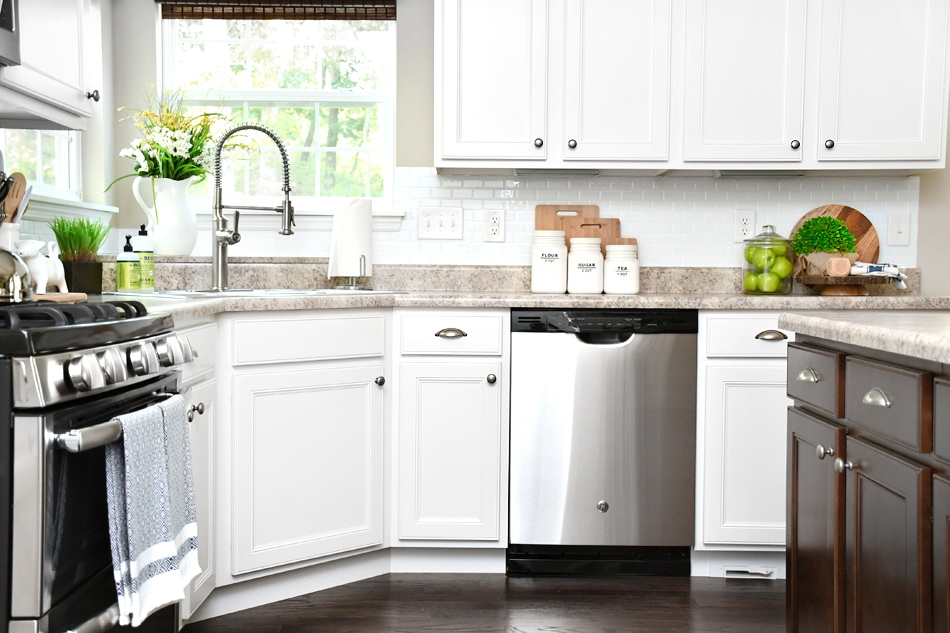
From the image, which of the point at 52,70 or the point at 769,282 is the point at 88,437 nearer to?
the point at 52,70

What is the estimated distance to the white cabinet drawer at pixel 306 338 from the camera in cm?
245

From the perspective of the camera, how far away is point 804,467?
1.79 meters

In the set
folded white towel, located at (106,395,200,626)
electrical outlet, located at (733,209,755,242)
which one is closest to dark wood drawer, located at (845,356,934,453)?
folded white towel, located at (106,395,200,626)

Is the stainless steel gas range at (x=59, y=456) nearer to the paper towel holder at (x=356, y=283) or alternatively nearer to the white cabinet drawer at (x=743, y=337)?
the paper towel holder at (x=356, y=283)

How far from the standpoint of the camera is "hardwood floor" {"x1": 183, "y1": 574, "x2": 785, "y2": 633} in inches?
94.8

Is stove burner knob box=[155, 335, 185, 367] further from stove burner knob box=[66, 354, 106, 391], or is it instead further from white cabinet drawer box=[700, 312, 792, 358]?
white cabinet drawer box=[700, 312, 792, 358]

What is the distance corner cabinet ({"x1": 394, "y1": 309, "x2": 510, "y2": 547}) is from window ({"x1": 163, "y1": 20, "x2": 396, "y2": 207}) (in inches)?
36.0

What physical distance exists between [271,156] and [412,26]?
2.51 ft

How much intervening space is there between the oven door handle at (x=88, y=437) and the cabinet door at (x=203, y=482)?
0.70m

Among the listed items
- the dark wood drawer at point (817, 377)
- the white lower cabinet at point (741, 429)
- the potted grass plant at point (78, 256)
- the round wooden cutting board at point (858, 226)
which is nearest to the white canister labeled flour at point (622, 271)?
the white lower cabinet at point (741, 429)

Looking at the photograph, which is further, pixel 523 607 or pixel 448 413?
pixel 448 413

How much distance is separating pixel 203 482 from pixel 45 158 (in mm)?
1430

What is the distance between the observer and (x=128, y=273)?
282 centimetres

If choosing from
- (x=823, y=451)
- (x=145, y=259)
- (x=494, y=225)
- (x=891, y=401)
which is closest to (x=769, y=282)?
(x=494, y=225)
